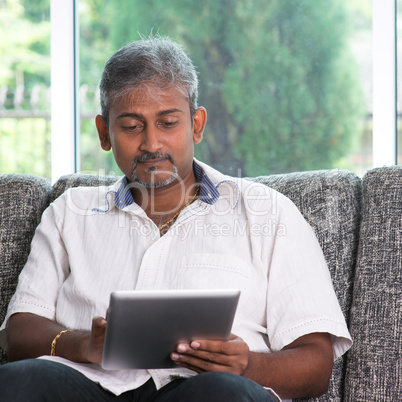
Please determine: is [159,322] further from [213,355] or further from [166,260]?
[166,260]

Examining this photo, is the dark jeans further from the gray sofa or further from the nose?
the nose

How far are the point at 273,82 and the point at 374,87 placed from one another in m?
0.42

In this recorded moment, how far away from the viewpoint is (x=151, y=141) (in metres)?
1.47

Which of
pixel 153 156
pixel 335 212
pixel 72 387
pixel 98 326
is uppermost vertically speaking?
pixel 153 156

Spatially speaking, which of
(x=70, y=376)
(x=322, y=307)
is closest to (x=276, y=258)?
(x=322, y=307)

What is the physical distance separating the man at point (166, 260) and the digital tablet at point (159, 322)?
0.04 meters

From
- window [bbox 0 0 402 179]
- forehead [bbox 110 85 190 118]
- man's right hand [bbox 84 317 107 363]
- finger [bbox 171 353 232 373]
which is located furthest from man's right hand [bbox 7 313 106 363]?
window [bbox 0 0 402 179]

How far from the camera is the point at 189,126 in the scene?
1538 mm

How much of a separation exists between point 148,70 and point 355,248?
2.39 feet

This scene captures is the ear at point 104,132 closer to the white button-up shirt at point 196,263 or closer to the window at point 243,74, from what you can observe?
the white button-up shirt at point 196,263

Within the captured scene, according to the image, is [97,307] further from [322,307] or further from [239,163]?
[239,163]

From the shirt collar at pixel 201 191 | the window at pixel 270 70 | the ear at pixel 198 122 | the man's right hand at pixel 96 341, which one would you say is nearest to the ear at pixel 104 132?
the shirt collar at pixel 201 191

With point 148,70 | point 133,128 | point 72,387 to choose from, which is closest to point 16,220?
point 133,128

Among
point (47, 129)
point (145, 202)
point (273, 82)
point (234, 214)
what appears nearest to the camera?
point (234, 214)
